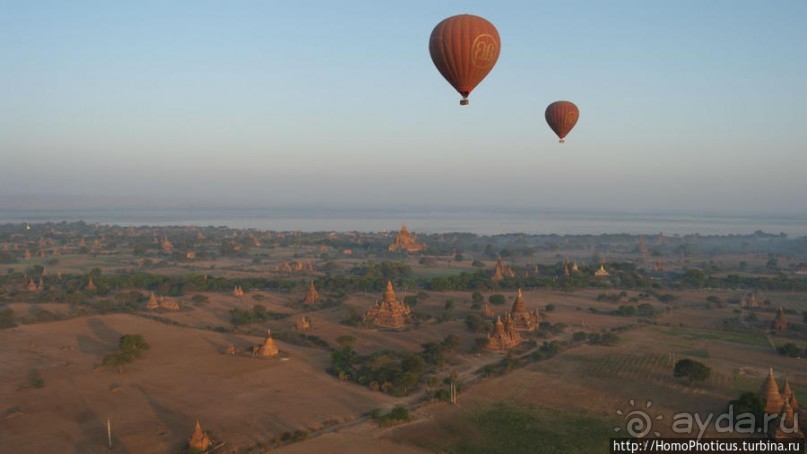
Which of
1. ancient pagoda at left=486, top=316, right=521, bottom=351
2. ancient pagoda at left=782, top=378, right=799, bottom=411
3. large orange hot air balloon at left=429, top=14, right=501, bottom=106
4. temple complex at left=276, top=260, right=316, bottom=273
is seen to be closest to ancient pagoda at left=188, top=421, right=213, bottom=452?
large orange hot air balloon at left=429, top=14, right=501, bottom=106

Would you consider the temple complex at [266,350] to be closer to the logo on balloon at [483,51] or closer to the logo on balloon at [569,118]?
the logo on balloon at [483,51]

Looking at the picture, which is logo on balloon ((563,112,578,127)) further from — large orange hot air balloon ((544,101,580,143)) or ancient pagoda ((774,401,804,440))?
ancient pagoda ((774,401,804,440))

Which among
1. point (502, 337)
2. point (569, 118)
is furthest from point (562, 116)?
point (502, 337)

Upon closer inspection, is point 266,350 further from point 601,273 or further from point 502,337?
point 601,273

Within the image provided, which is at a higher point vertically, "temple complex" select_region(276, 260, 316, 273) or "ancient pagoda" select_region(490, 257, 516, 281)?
"ancient pagoda" select_region(490, 257, 516, 281)

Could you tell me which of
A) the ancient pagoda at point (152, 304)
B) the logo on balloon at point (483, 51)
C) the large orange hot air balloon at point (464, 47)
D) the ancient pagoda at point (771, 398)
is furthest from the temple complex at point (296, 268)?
the ancient pagoda at point (771, 398)

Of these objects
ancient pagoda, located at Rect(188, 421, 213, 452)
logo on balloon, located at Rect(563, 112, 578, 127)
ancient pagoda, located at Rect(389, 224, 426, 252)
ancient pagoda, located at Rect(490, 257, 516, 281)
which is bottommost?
ancient pagoda, located at Rect(188, 421, 213, 452)

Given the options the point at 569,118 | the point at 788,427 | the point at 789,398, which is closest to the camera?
the point at 788,427
